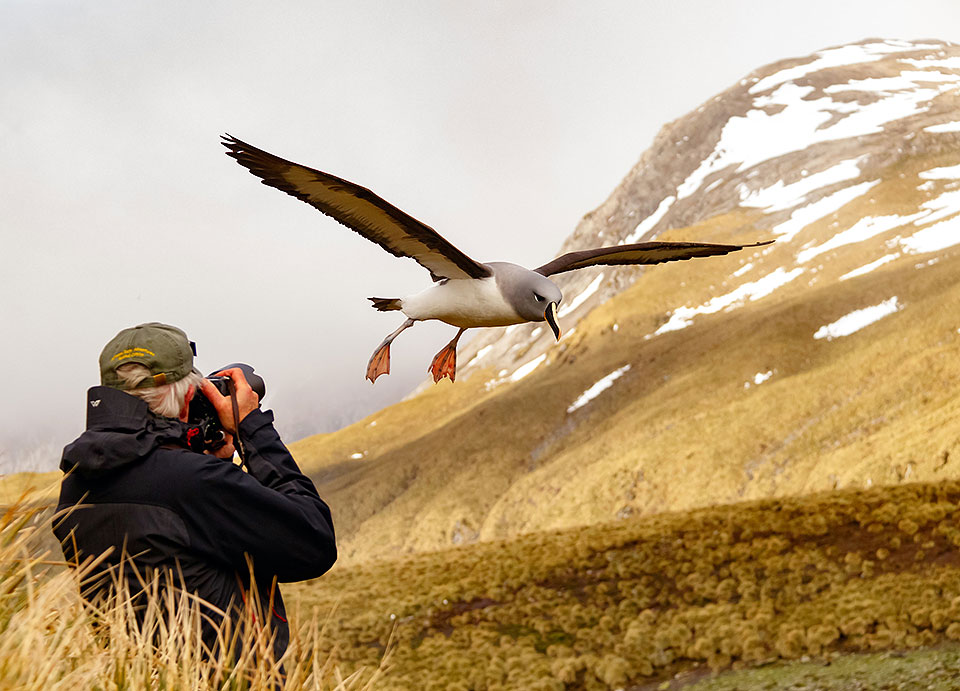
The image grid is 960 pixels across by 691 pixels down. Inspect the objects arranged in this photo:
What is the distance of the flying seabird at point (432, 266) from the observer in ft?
16.1

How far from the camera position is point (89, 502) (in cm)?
313

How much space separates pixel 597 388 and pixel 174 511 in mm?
67128

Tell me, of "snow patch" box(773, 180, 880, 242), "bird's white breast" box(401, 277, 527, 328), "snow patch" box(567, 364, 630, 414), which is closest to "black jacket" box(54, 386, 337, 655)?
"bird's white breast" box(401, 277, 527, 328)

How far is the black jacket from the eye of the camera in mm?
3027

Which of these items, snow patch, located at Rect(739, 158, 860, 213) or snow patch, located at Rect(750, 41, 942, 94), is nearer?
snow patch, located at Rect(739, 158, 860, 213)

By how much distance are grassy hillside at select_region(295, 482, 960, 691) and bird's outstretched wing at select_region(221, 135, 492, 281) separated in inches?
342

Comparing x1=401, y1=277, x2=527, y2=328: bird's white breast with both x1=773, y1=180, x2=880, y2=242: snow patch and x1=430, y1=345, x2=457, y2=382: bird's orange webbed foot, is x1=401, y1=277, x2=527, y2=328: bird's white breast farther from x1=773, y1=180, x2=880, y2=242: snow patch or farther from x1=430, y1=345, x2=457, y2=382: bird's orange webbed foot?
x1=773, y1=180, x2=880, y2=242: snow patch

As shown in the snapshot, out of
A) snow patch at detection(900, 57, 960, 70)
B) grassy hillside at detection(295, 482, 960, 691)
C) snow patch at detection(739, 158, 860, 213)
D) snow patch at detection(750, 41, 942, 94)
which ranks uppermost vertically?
grassy hillside at detection(295, 482, 960, 691)

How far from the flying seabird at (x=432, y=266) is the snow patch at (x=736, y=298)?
68085 millimetres

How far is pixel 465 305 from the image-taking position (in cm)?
527

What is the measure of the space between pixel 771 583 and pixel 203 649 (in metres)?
15.3

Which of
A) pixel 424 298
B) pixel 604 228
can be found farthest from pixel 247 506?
pixel 604 228

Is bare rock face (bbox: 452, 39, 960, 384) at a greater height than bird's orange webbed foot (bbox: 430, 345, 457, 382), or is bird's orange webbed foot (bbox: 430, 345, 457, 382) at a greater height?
bird's orange webbed foot (bbox: 430, 345, 457, 382)

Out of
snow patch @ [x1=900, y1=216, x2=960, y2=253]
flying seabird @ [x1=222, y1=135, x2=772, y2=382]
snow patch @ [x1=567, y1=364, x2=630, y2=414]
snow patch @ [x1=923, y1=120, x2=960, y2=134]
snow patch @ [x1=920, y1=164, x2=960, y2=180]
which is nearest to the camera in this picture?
flying seabird @ [x1=222, y1=135, x2=772, y2=382]
